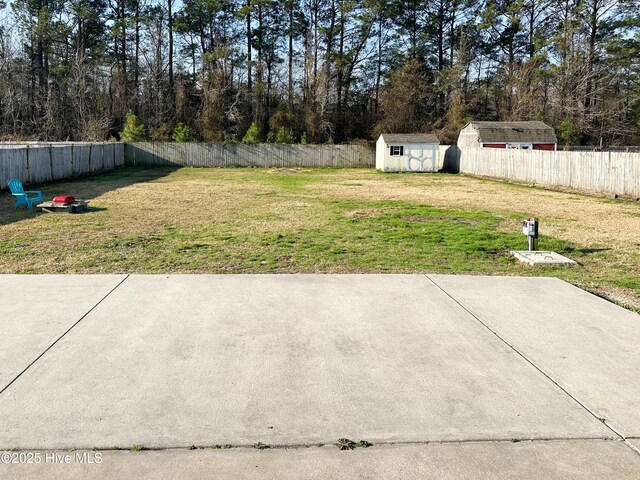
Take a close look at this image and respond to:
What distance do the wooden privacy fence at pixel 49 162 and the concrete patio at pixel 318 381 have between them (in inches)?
572

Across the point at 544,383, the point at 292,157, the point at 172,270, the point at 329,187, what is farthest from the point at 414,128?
Result: the point at 544,383

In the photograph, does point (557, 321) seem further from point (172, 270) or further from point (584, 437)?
point (172, 270)

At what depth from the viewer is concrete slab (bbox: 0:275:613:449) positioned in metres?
3.20

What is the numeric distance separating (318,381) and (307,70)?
43.1 meters

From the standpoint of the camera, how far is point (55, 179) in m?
22.2

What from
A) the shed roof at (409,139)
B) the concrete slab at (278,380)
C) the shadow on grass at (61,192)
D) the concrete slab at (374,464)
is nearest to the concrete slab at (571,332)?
the concrete slab at (278,380)

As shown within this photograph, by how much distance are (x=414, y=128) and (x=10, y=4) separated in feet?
106

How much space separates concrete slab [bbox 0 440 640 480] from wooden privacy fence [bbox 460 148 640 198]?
16.9 metres

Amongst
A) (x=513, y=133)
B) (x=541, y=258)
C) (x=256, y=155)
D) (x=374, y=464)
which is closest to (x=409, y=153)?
(x=513, y=133)

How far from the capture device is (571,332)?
4.94 metres

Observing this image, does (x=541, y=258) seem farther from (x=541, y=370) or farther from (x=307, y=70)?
(x=307, y=70)

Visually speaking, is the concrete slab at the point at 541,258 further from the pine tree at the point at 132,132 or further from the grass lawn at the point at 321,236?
Result: the pine tree at the point at 132,132

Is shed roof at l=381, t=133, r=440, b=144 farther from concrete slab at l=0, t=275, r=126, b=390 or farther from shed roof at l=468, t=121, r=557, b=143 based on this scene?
concrete slab at l=0, t=275, r=126, b=390

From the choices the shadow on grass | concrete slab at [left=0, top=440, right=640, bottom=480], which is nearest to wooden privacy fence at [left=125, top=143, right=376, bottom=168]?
the shadow on grass
